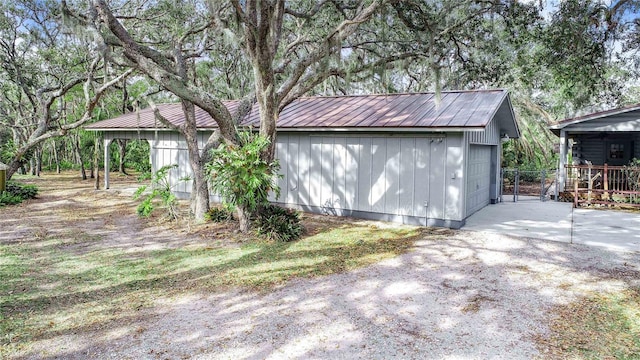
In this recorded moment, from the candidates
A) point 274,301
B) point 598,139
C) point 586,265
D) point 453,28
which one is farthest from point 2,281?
point 598,139

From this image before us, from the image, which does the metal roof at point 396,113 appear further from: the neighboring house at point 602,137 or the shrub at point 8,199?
the shrub at point 8,199

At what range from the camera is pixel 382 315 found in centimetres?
433

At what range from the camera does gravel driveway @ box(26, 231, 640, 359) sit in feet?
11.6

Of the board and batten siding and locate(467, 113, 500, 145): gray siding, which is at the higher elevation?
locate(467, 113, 500, 145): gray siding

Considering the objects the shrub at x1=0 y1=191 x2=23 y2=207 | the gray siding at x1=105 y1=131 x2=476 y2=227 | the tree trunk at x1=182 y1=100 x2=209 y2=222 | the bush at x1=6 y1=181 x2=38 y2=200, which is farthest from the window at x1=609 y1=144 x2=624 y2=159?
the bush at x1=6 y1=181 x2=38 y2=200

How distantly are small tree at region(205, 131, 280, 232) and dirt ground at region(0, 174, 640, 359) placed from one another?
36.3 inches

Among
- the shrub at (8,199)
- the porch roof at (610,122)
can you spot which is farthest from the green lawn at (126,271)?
the porch roof at (610,122)

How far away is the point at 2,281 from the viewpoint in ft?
17.3

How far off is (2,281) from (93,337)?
252 cm

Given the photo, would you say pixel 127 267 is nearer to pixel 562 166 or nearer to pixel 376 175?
pixel 376 175

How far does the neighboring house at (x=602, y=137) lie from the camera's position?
1266 cm

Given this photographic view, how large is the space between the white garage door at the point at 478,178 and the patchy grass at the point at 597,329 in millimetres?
5349

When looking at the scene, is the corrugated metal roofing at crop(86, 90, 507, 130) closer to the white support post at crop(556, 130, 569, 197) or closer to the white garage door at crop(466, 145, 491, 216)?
the white garage door at crop(466, 145, 491, 216)

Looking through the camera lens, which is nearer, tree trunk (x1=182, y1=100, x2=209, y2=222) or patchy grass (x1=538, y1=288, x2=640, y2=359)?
patchy grass (x1=538, y1=288, x2=640, y2=359)
